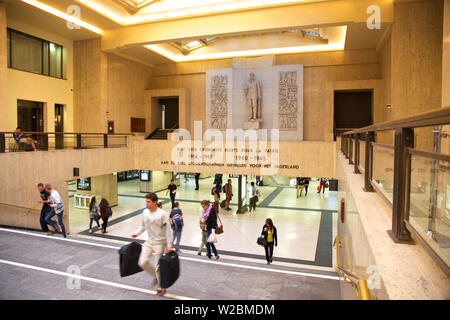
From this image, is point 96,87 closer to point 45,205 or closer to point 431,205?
point 45,205

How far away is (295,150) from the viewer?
13.4 m

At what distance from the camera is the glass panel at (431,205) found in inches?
63.8

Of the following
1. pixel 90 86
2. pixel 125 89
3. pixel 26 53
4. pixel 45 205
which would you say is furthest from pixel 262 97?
pixel 45 205

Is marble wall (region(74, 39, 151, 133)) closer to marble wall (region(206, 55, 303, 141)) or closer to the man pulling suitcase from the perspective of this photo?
marble wall (region(206, 55, 303, 141))

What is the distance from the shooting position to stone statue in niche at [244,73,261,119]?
708 inches

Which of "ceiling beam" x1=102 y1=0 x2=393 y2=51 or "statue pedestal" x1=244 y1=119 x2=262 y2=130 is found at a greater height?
"ceiling beam" x1=102 y1=0 x2=393 y2=51

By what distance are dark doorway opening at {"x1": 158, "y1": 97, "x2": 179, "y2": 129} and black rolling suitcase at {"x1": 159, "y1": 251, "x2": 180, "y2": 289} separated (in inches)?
696

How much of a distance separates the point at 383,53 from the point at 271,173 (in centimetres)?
839

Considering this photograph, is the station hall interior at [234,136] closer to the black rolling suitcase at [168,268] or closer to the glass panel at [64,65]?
the glass panel at [64,65]

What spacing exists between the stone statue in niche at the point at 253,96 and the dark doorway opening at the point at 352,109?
14.5ft

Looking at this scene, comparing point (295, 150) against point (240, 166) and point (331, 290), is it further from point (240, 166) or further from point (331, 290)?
point (331, 290)

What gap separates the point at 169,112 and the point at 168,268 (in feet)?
60.6
